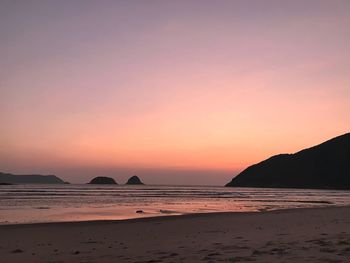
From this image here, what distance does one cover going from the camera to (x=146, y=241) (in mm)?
15906

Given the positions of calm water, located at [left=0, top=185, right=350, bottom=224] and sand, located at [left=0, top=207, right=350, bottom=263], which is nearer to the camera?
sand, located at [left=0, top=207, right=350, bottom=263]

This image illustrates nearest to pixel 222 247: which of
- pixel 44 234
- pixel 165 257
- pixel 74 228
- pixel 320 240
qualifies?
pixel 165 257

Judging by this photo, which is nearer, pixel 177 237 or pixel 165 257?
pixel 165 257

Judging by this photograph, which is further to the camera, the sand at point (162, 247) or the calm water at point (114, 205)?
the calm water at point (114, 205)

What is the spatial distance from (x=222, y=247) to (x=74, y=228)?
34.3 ft

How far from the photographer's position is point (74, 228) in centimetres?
2122

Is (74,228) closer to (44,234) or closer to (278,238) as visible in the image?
(44,234)

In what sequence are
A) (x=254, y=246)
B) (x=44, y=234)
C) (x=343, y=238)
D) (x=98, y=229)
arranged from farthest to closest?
(x=98, y=229), (x=44, y=234), (x=343, y=238), (x=254, y=246)

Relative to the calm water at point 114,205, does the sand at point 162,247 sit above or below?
below

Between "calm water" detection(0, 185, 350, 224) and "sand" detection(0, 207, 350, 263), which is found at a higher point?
"calm water" detection(0, 185, 350, 224)

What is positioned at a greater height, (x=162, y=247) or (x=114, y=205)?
(x=114, y=205)

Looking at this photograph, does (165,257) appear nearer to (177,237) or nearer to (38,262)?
(38,262)

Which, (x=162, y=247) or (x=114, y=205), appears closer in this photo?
(x=162, y=247)

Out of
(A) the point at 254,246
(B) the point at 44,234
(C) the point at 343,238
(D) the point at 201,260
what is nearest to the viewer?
(D) the point at 201,260
